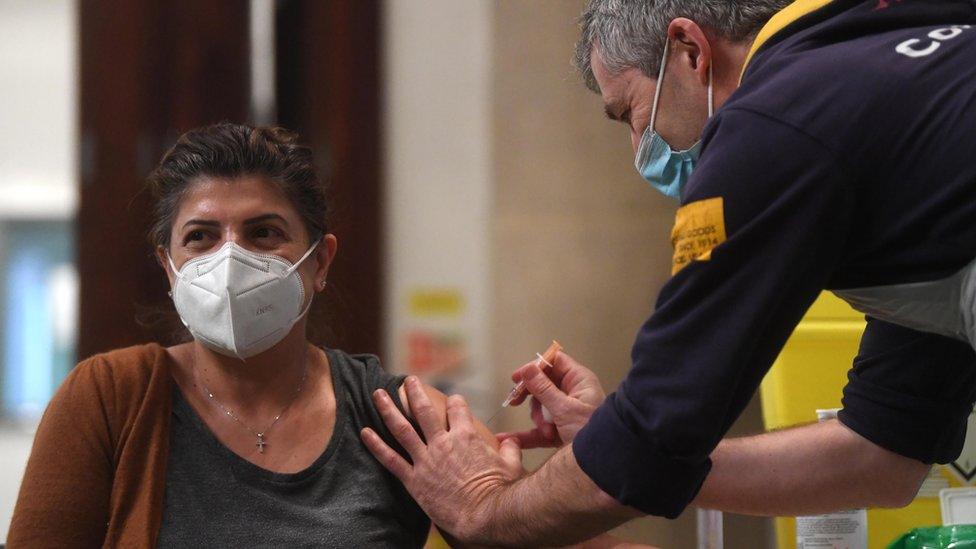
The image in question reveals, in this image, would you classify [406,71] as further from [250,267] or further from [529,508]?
[529,508]

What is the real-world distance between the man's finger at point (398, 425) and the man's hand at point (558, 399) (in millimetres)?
163

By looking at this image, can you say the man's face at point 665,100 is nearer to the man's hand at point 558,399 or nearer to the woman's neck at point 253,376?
the man's hand at point 558,399

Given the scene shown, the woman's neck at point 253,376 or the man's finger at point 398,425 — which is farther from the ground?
the woman's neck at point 253,376

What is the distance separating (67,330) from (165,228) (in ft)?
3.78

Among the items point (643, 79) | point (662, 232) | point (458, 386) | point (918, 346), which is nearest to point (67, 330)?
point (458, 386)

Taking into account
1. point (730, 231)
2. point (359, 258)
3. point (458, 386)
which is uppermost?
point (730, 231)

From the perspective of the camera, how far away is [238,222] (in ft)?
5.90

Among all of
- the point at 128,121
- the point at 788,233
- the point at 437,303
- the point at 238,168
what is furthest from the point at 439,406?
the point at 128,121

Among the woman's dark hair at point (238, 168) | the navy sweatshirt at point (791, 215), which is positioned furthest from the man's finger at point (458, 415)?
the navy sweatshirt at point (791, 215)

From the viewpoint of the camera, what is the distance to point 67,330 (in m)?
2.85

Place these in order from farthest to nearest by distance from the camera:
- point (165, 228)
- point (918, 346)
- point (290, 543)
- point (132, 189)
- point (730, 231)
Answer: point (132, 189) → point (165, 228) → point (290, 543) → point (918, 346) → point (730, 231)

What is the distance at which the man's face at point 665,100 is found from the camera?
1.47 metres

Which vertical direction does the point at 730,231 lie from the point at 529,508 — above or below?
above

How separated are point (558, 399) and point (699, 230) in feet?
2.19
